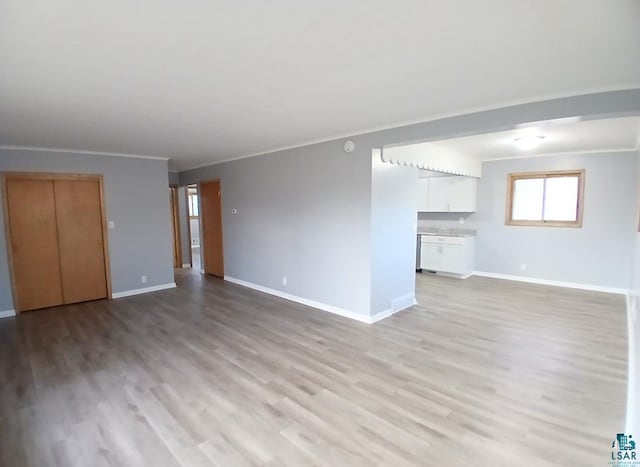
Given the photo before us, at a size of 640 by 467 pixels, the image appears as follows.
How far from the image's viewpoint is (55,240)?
4.90 meters

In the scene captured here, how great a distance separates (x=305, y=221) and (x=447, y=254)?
345 cm

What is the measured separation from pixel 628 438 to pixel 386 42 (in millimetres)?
2844

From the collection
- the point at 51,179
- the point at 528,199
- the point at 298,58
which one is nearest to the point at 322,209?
the point at 298,58

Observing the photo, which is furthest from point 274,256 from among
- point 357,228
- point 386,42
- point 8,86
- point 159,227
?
point 386,42

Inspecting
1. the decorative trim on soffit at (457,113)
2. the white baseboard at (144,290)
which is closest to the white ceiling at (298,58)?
the decorative trim on soffit at (457,113)

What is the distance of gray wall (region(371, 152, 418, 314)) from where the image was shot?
4047 millimetres

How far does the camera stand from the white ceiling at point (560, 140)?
3.66 m

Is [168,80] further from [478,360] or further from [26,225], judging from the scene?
[26,225]

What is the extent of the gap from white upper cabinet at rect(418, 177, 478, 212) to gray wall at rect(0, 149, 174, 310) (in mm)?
5355

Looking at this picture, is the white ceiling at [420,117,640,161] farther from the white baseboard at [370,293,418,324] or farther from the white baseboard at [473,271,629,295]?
the white baseboard at [473,271,629,295]

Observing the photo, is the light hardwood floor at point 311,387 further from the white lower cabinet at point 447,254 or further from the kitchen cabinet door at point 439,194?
the kitchen cabinet door at point 439,194

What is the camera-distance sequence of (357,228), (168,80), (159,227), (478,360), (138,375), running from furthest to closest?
(159,227) < (357,228) < (478,360) < (138,375) < (168,80)

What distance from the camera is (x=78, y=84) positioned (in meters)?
2.28

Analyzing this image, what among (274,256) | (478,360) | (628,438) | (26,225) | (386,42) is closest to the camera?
(386,42)
